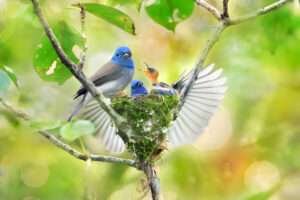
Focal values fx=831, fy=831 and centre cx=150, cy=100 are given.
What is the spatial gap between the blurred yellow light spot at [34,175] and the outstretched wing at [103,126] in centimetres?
80

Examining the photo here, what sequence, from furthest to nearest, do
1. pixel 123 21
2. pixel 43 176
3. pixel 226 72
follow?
pixel 226 72
pixel 43 176
pixel 123 21

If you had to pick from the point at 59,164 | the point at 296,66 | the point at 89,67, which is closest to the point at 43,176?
the point at 59,164

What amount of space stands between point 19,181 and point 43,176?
21 centimetres

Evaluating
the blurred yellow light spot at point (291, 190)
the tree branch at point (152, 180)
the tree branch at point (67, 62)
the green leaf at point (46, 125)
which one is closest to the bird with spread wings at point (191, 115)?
the tree branch at point (152, 180)

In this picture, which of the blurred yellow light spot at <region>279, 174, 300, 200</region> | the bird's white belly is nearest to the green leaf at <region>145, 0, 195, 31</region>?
the bird's white belly

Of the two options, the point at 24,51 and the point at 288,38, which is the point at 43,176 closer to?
the point at 24,51

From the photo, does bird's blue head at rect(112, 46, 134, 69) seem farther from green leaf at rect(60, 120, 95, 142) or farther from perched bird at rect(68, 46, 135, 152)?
green leaf at rect(60, 120, 95, 142)

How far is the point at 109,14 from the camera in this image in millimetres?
1508

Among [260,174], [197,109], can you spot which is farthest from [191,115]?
[260,174]

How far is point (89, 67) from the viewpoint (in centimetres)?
421

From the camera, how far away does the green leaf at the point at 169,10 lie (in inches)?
60.8

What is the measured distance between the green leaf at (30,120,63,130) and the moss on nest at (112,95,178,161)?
0.37 meters

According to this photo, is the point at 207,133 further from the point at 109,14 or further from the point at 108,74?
the point at 109,14

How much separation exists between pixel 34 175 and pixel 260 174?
1208mm
